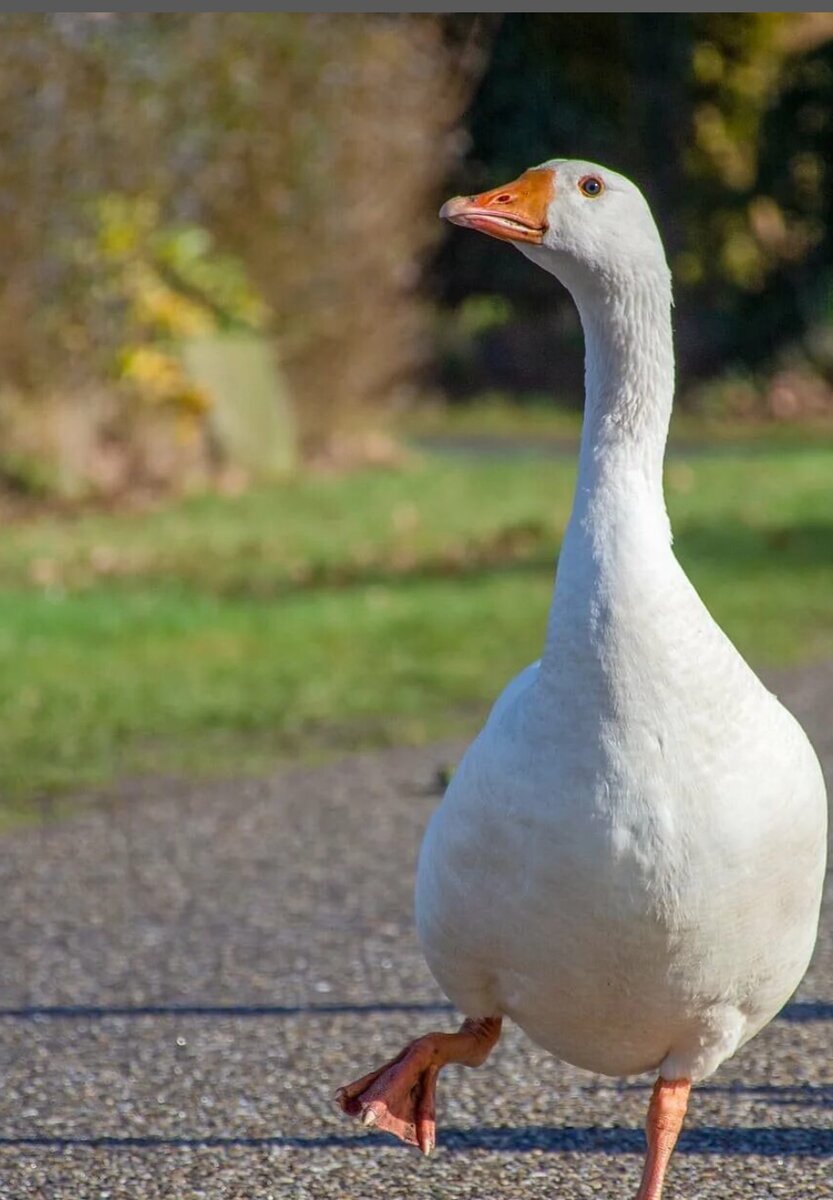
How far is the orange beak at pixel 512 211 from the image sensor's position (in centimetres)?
335

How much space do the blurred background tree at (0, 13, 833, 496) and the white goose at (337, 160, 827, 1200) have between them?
10.4 m

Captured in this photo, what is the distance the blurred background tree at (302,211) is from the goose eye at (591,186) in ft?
33.9

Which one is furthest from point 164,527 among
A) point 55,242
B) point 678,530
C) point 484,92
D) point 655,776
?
point 484,92

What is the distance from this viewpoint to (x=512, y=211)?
11.0 ft

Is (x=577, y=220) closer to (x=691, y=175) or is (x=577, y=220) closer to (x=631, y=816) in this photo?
(x=631, y=816)

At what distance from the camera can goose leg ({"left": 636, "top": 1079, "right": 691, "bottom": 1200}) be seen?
339 cm

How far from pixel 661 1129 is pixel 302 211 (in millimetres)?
13380

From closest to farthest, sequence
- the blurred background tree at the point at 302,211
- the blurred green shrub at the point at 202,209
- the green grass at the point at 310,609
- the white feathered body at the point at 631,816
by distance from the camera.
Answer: the white feathered body at the point at 631,816 → the green grass at the point at 310,609 → the blurred green shrub at the point at 202,209 → the blurred background tree at the point at 302,211

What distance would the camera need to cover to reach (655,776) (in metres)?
3.09

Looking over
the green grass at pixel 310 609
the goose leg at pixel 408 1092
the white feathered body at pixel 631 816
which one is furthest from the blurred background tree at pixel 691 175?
the white feathered body at pixel 631 816

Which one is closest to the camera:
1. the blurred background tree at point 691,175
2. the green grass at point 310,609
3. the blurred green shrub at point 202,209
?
the green grass at point 310,609

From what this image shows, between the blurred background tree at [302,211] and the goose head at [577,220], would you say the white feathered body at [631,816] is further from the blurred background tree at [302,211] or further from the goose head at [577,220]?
the blurred background tree at [302,211]

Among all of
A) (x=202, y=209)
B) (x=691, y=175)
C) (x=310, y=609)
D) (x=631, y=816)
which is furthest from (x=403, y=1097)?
(x=691, y=175)

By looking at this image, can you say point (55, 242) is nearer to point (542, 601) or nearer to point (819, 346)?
point (542, 601)
